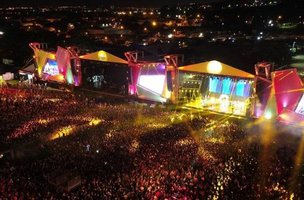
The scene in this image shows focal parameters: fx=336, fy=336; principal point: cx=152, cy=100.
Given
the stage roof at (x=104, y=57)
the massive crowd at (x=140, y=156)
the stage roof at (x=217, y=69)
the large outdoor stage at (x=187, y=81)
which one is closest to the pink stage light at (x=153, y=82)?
the large outdoor stage at (x=187, y=81)

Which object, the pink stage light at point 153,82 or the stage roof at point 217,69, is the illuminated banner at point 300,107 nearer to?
the stage roof at point 217,69

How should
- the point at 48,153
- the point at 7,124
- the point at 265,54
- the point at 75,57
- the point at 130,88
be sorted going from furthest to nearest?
the point at 265,54 < the point at 75,57 < the point at 130,88 < the point at 7,124 < the point at 48,153

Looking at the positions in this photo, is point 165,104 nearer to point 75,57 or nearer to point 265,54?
point 75,57

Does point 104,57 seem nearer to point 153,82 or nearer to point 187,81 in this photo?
point 153,82

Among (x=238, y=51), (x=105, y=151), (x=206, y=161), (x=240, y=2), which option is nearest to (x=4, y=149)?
(x=105, y=151)

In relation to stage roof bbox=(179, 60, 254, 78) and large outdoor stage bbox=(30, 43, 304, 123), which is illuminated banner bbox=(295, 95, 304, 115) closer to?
large outdoor stage bbox=(30, 43, 304, 123)

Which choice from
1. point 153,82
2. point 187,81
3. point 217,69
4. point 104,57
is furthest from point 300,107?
point 104,57

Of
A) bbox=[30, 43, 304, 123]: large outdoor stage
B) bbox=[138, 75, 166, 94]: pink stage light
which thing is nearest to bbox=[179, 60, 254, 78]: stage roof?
bbox=[30, 43, 304, 123]: large outdoor stage
